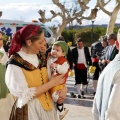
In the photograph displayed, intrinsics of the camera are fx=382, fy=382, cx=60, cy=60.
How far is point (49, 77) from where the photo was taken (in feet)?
11.3

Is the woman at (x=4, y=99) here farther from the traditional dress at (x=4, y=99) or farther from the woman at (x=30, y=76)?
the woman at (x=30, y=76)

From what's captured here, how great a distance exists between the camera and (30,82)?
325cm

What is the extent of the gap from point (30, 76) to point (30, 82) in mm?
51

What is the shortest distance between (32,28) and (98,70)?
614cm

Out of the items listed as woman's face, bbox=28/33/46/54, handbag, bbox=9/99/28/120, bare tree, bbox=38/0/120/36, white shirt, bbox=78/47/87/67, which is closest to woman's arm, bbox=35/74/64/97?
handbag, bbox=9/99/28/120

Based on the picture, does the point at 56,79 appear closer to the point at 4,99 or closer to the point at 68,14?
the point at 4,99

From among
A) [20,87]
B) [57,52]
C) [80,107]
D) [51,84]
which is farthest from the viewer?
[80,107]

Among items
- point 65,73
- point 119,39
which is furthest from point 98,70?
point 119,39

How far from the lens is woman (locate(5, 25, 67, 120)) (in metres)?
3.19

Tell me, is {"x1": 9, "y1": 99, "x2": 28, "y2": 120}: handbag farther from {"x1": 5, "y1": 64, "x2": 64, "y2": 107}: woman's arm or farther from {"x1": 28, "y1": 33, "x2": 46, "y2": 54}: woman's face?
{"x1": 28, "y1": 33, "x2": 46, "y2": 54}: woman's face

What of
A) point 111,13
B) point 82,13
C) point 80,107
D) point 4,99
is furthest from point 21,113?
point 82,13

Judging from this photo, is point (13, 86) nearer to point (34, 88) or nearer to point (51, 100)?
point (34, 88)

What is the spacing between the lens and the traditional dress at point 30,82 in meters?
3.18

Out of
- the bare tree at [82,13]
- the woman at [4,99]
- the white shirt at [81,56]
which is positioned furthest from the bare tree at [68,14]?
the woman at [4,99]
